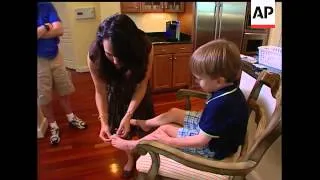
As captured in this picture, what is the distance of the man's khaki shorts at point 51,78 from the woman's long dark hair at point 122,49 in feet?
0.36

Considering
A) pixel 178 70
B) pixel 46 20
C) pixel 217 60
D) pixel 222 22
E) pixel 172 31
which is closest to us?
pixel 46 20

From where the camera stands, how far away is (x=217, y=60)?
60cm

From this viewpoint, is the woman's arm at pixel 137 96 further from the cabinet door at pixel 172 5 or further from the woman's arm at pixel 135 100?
the cabinet door at pixel 172 5

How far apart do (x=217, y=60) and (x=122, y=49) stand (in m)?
0.25

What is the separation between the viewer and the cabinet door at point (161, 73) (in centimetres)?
125

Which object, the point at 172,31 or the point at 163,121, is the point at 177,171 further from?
the point at 172,31

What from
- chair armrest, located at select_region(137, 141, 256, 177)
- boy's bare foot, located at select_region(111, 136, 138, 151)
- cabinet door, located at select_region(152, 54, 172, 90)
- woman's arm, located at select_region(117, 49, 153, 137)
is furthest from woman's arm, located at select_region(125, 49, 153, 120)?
cabinet door, located at select_region(152, 54, 172, 90)

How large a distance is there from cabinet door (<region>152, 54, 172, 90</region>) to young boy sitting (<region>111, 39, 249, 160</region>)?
492 mm

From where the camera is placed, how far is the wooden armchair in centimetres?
61

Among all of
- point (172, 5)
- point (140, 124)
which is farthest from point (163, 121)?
point (172, 5)

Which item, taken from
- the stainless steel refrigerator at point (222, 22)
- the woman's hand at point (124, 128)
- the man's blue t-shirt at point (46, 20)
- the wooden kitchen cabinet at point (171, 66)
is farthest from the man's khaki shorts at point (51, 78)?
the stainless steel refrigerator at point (222, 22)

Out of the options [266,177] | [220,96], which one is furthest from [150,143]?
[266,177]
